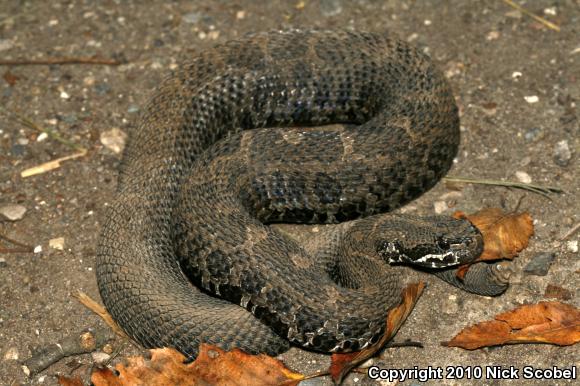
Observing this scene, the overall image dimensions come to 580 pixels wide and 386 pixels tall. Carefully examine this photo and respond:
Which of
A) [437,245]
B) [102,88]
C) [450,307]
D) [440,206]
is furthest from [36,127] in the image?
[450,307]

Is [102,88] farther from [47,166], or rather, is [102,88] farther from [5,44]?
[5,44]

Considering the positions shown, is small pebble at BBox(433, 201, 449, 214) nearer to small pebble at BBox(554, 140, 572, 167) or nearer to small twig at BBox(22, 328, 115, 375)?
small pebble at BBox(554, 140, 572, 167)

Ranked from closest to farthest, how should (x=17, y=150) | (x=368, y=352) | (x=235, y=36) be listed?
(x=368, y=352), (x=17, y=150), (x=235, y=36)

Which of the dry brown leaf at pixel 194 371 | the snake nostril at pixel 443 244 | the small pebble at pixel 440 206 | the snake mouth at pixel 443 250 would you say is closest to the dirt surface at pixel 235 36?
the small pebble at pixel 440 206

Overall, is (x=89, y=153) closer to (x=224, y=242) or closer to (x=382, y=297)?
(x=224, y=242)

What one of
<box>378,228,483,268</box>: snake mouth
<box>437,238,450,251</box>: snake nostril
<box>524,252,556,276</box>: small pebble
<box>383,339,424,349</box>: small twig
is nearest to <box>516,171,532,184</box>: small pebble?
<box>524,252,556,276</box>: small pebble
